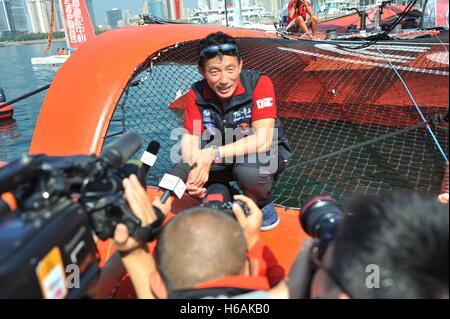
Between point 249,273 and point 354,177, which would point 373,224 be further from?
point 354,177

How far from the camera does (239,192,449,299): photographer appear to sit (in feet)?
1.88

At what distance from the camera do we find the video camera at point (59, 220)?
2.01 feet

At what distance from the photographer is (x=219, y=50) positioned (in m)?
1.57

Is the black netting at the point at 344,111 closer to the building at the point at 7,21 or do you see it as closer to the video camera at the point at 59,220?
the video camera at the point at 59,220

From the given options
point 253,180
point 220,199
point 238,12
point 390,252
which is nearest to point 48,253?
point 390,252

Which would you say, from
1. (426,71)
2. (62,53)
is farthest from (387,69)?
(62,53)

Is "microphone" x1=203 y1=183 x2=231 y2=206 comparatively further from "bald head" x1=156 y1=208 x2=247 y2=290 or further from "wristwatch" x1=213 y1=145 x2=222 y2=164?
"bald head" x1=156 y1=208 x2=247 y2=290

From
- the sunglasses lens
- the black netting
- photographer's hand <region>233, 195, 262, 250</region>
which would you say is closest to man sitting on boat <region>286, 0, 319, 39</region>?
the black netting

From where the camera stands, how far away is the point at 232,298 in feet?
2.58

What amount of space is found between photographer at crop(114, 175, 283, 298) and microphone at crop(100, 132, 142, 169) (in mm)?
53

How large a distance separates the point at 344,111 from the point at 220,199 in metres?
3.94

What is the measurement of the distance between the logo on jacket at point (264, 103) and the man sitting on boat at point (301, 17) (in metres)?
4.38

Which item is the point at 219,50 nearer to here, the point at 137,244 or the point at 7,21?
the point at 137,244

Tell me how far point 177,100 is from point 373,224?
4.87 metres
